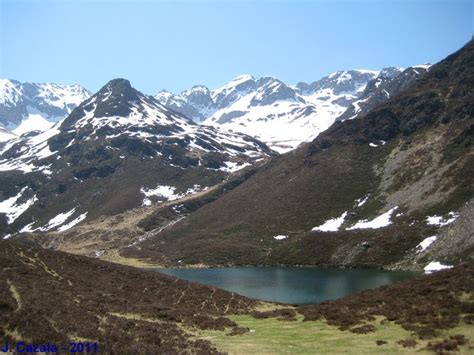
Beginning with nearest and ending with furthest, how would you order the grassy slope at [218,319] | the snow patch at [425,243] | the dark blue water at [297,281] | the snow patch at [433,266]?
1. the grassy slope at [218,319]
2. the dark blue water at [297,281]
3. the snow patch at [433,266]
4. the snow patch at [425,243]

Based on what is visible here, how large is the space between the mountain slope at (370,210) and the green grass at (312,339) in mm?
73169

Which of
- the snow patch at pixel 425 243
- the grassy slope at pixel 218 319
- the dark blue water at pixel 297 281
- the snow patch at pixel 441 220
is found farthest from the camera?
the snow patch at pixel 441 220

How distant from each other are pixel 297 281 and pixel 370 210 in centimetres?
5775

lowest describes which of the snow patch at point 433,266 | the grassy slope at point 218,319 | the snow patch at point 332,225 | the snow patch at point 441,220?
the snow patch at point 433,266

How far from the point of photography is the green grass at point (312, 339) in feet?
79.5

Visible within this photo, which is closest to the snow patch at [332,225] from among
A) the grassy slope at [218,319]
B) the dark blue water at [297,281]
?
the dark blue water at [297,281]

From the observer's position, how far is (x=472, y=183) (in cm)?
11975

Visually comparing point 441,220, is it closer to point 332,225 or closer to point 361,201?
point 332,225

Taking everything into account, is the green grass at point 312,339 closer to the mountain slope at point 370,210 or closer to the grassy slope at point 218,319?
the grassy slope at point 218,319

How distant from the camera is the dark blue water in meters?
78.2

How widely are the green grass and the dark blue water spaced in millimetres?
39725

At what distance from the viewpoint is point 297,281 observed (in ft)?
323

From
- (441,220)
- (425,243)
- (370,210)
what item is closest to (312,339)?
(425,243)

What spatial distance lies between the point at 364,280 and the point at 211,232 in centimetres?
9873
